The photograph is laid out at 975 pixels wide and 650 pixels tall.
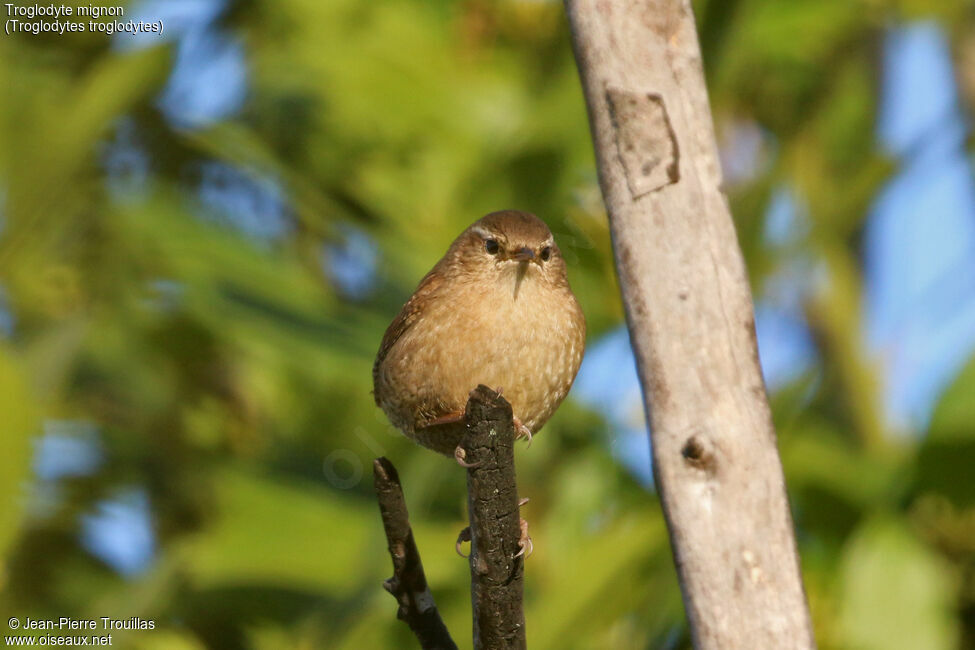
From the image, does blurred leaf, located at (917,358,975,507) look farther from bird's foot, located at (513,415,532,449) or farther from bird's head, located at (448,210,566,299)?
bird's foot, located at (513,415,532,449)

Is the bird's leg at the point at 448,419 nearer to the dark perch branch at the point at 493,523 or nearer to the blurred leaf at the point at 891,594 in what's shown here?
the dark perch branch at the point at 493,523

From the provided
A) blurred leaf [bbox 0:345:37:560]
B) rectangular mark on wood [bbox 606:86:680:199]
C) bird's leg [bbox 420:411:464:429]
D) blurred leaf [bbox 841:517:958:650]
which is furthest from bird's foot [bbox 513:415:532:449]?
blurred leaf [bbox 0:345:37:560]

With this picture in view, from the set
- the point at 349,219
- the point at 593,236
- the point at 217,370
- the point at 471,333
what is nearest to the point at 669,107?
the point at 471,333

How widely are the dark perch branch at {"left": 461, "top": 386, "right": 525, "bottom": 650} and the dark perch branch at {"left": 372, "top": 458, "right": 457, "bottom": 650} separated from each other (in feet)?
0.62

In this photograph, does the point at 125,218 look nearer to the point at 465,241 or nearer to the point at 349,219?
the point at 349,219

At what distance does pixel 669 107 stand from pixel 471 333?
2.11ft

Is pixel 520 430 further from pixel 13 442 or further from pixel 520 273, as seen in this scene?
pixel 13 442

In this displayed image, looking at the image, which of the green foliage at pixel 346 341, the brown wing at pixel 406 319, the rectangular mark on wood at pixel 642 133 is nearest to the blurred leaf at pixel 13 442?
the green foliage at pixel 346 341

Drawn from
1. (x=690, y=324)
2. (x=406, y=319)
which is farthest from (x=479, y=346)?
(x=690, y=324)

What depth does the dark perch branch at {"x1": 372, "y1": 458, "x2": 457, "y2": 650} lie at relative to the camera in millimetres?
2363

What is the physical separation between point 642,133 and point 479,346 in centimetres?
57

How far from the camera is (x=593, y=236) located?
4.22 meters

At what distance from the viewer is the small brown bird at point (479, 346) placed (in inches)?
101

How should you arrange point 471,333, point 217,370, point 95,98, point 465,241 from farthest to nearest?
point 217,370 < point 95,98 < point 465,241 < point 471,333
